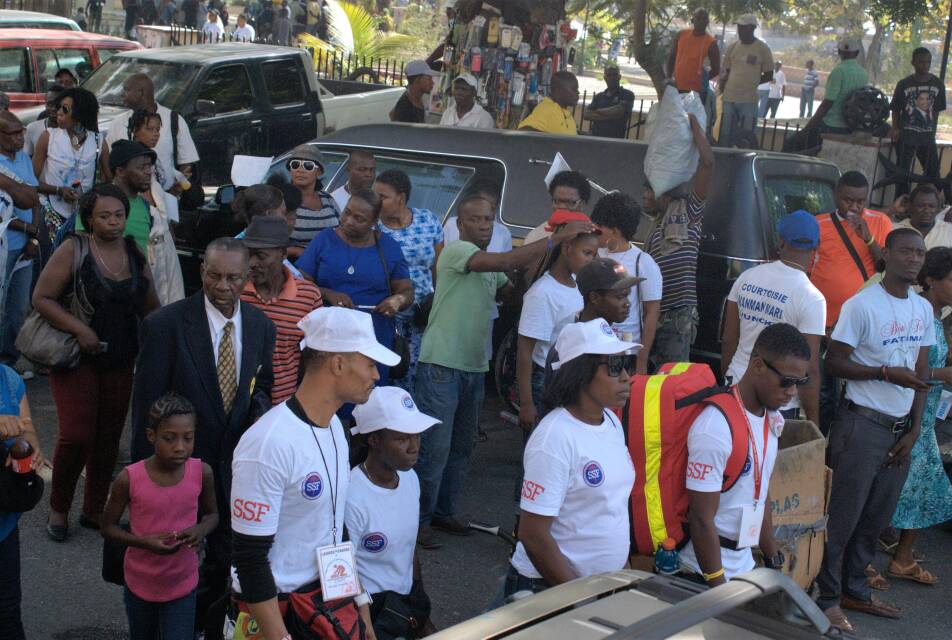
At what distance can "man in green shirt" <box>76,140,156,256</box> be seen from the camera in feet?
21.1

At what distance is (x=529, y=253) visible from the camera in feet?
19.4

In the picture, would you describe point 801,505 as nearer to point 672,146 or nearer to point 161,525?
point 161,525

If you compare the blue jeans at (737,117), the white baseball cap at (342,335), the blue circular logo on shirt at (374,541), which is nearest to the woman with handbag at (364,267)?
the blue circular logo on shirt at (374,541)

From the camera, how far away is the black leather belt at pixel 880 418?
19.0 ft

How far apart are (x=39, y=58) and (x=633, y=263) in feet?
32.8

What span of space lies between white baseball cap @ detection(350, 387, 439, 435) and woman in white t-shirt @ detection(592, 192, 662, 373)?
2.29 metres

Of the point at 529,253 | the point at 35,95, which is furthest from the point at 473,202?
the point at 35,95

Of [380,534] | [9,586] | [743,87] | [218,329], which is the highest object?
[743,87]

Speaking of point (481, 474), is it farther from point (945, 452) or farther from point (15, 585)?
point (15, 585)

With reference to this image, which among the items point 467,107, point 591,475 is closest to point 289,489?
point 591,475

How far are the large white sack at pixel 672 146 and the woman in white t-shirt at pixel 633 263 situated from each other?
86 cm

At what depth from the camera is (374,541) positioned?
3.98 m

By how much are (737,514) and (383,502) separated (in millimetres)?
1244

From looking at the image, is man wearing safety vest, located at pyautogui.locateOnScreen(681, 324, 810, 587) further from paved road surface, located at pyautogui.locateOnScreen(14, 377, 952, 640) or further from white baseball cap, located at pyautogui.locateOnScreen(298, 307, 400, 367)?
paved road surface, located at pyautogui.locateOnScreen(14, 377, 952, 640)
